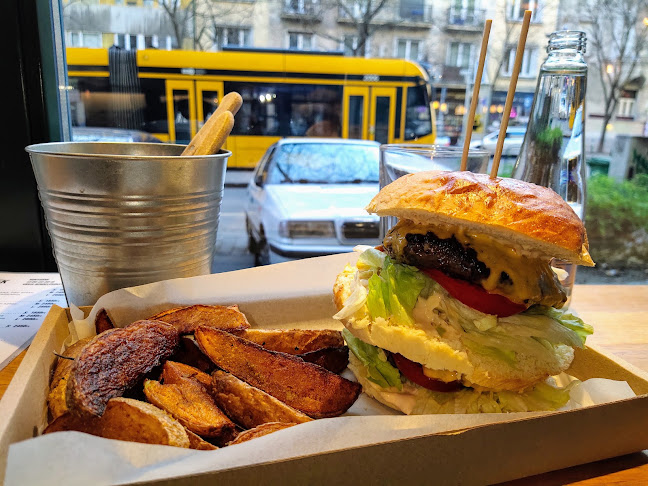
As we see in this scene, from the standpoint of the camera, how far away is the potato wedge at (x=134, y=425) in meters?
0.88

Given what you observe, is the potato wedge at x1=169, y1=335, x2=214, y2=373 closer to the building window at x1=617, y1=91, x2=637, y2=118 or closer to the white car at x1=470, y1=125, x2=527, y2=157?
the white car at x1=470, y1=125, x2=527, y2=157

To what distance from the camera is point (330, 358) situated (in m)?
1.32

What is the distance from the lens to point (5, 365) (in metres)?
1.32

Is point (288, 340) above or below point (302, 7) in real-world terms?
below

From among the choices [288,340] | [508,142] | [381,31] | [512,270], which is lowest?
[288,340]

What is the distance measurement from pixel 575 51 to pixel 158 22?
2064mm

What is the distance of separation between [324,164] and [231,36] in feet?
3.23

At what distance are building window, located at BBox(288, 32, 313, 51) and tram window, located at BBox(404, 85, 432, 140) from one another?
0.66m

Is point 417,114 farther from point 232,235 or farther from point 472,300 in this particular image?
point 472,300

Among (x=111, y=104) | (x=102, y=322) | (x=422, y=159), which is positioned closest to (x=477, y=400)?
(x=422, y=159)

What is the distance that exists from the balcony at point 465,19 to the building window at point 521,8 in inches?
5.8

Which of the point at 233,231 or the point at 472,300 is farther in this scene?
the point at 233,231

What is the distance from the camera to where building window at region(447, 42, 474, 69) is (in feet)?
9.21

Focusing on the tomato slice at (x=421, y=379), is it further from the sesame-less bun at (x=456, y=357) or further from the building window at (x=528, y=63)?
the building window at (x=528, y=63)
